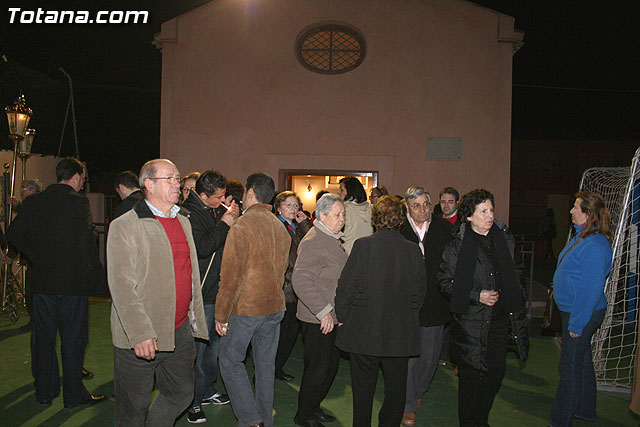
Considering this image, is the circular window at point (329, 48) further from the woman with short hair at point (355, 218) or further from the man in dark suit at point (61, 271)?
the man in dark suit at point (61, 271)

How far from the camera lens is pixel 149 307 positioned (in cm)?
292

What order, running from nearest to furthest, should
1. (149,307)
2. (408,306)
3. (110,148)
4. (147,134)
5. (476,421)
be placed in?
1. (149,307)
2. (408,306)
3. (476,421)
4. (110,148)
5. (147,134)

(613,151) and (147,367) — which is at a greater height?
(613,151)

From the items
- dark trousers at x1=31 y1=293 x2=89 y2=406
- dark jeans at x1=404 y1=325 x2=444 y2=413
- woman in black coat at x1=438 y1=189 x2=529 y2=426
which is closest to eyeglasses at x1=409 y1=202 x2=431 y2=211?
woman in black coat at x1=438 y1=189 x2=529 y2=426

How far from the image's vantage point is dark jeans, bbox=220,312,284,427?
3.65 meters

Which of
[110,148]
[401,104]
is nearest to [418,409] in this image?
[401,104]

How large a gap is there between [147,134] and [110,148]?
6.94ft

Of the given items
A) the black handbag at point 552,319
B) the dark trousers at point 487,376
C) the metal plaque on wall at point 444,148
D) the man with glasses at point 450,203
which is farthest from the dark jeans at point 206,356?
the metal plaque on wall at point 444,148

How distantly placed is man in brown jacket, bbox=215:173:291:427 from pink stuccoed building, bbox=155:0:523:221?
5.87 meters

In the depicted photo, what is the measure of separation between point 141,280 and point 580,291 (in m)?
3.20

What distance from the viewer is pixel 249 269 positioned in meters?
3.64

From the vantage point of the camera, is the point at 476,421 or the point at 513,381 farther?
the point at 513,381

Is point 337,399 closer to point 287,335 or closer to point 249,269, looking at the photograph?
point 287,335

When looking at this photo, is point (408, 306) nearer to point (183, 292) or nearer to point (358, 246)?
point (358, 246)
